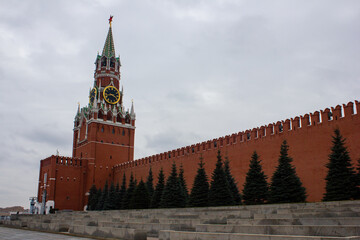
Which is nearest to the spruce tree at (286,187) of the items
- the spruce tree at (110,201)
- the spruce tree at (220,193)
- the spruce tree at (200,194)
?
the spruce tree at (220,193)

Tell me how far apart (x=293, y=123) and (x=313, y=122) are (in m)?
1.22

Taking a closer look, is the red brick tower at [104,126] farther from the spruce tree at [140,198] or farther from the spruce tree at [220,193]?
the spruce tree at [220,193]

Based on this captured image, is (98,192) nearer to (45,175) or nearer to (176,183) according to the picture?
(45,175)

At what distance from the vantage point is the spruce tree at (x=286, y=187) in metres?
15.3

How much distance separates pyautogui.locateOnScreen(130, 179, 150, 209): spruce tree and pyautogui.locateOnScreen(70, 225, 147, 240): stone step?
1149 cm

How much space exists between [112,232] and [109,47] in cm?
3693

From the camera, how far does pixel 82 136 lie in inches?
1559

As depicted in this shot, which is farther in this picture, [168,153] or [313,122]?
[168,153]

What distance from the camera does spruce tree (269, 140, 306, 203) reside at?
1526 centimetres

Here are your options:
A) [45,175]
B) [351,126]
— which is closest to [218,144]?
[351,126]

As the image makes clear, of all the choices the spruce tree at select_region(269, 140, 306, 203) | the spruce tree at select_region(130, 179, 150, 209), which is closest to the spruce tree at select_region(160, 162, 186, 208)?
the spruce tree at select_region(130, 179, 150, 209)

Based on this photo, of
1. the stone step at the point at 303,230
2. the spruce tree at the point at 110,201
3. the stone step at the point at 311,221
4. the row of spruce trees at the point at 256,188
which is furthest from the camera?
the spruce tree at the point at 110,201

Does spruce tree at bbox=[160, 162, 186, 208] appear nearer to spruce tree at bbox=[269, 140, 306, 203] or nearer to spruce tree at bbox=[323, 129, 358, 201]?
spruce tree at bbox=[269, 140, 306, 203]

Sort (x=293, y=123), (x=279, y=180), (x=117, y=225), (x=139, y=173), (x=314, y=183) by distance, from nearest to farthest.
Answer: (x=117, y=225)
(x=279, y=180)
(x=314, y=183)
(x=293, y=123)
(x=139, y=173)
